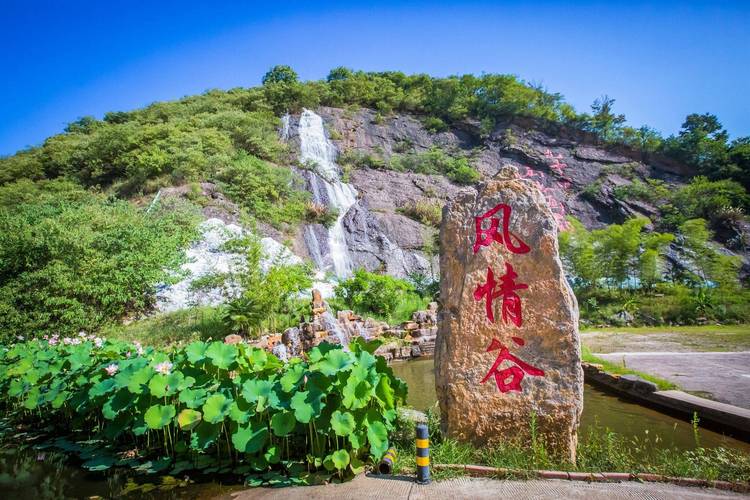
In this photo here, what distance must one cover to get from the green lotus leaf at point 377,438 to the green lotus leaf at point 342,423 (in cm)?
18

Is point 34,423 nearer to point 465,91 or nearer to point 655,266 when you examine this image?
point 655,266

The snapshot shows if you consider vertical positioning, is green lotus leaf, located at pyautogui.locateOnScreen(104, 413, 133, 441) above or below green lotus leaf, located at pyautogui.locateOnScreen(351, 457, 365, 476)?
above

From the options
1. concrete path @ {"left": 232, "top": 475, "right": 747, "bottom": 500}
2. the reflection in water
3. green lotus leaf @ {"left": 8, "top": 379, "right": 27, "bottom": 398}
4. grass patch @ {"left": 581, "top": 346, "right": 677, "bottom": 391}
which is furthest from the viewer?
grass patch @ {"left": 581, "top": 346, "right": 677, "bottom": 391}

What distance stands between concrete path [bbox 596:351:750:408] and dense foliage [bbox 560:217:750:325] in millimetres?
6856

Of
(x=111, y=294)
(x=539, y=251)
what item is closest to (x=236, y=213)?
(x=111, y=294)

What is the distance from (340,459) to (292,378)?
25.3 inches

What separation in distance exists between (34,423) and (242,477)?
3.30 metres

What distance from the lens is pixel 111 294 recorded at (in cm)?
816

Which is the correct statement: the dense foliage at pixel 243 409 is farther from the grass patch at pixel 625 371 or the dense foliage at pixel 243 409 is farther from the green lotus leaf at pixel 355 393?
the grass patch at pixel 625 371

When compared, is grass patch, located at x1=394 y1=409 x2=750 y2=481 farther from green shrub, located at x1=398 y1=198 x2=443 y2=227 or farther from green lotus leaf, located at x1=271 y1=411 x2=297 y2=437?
green shrub, located at x1=398 y1=198 x2=443 y2=227

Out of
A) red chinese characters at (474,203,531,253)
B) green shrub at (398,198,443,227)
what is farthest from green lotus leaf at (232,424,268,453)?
green shrub at (398,198,443,227)

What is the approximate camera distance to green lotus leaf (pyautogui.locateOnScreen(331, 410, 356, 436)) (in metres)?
2.54

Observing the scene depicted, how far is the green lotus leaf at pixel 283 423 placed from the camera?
2.62m

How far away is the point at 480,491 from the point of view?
8.05 ft
